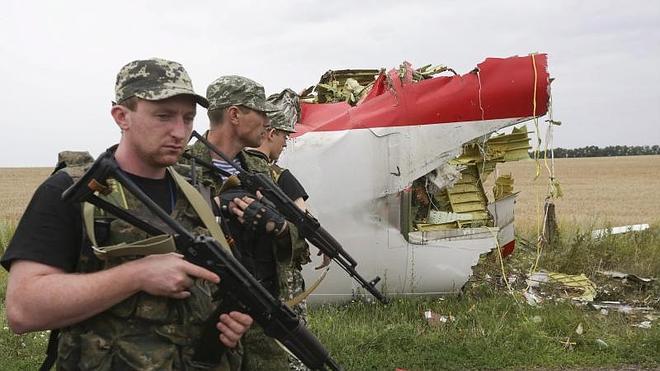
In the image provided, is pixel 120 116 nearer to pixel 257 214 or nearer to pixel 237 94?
pixel 257 214

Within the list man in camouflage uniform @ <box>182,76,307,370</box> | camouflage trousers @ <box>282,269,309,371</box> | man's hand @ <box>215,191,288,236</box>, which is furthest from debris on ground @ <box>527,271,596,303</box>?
man's hand @ <box>215,191,288,236</box>

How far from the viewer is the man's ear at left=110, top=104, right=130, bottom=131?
193cm

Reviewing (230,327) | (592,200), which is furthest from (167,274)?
(592,200)

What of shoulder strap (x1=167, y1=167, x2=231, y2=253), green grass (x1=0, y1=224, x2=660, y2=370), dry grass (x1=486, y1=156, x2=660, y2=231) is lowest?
dry grass (x1=486, y1=156, x2=660, y2=231)

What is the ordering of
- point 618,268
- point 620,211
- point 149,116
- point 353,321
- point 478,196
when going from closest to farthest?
1. point 149,116
2. point 353,321
3. point 478,196
4. point 618,268
5. point 620,211

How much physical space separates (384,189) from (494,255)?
8.44ft

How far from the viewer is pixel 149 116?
191 centimetres

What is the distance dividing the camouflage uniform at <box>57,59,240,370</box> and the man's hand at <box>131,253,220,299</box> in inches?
4.9

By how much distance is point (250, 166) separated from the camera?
11.1 feet

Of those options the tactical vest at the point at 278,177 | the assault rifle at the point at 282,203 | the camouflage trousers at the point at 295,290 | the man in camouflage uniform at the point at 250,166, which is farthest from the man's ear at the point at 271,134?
the camouflage trousers at the point at 295,290

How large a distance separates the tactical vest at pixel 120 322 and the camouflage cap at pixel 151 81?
270mm

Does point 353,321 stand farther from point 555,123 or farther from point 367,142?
point 555,123

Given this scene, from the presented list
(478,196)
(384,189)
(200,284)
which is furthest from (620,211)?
(200,284)

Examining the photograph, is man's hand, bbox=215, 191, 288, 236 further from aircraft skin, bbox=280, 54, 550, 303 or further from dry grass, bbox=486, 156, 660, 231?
dry grass, bbox=486, 156, 660, 231
